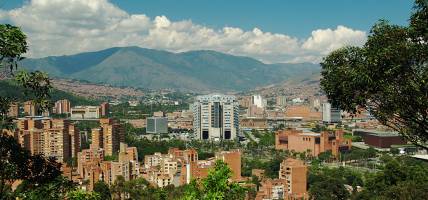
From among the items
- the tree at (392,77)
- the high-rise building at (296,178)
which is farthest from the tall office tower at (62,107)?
the tree at (392,77)

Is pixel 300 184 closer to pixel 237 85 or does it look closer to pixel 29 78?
pixel 29 78

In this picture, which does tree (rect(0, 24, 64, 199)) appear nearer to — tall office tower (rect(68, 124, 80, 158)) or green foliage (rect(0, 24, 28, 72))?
green foliage (rect(0, 24, 28, 72))

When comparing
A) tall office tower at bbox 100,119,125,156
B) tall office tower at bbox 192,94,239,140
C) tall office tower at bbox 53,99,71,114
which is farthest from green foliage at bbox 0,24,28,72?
tall office tower at bbox 53,99,71,114

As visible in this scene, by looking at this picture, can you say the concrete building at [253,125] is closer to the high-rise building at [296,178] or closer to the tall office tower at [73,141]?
the tall office tower at [73,141]

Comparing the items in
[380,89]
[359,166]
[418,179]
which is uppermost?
[380,89]

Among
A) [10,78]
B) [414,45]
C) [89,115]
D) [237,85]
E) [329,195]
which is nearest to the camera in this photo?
[10,78]

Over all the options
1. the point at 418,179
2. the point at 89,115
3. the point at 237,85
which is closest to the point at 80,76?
the point at 237,85
